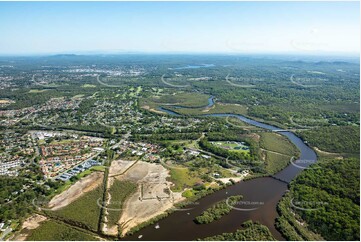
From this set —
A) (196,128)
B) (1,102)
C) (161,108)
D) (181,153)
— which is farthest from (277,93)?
(1,102)

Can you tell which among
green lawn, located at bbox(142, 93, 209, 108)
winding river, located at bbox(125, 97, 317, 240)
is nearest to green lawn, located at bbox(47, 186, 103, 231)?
winding river, located at bbox(125, 97, 317, 240)

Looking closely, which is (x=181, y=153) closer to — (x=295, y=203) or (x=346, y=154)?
(x=295, y=203)

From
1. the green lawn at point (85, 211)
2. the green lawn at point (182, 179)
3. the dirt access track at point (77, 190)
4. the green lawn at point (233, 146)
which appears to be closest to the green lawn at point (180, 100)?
the green lawn at point (233, 146)

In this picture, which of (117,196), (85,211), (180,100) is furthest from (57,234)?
(180,100)

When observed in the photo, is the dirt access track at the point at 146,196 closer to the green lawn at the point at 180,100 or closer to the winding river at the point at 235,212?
the winding river at the point at 235,212

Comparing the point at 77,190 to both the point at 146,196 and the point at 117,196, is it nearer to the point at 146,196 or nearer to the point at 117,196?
the point at 117,196

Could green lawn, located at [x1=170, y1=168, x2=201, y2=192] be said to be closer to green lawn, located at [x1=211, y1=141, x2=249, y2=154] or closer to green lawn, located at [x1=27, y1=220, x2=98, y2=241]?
green lawn, located at [x1=211, y1=141, x2=249, y2=154]
